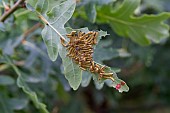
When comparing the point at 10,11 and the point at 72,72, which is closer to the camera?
the point at 72,72

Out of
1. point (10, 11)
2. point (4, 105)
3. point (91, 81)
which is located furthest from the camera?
point (91, 81)

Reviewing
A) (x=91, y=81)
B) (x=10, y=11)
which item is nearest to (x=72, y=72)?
(x=10, y=11)

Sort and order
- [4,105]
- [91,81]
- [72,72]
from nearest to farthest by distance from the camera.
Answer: [72,72]
[4,105]
[91,81]

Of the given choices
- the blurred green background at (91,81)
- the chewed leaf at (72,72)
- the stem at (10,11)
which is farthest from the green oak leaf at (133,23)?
the chewed leaf at (72,72)

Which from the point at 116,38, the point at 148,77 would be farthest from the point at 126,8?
the point at 148,77

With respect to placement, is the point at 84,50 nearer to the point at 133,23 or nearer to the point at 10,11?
the point at 10,11

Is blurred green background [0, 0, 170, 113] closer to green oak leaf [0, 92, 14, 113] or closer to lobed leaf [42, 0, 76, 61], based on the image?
green oak leaf [0, 92, 14, 113]
